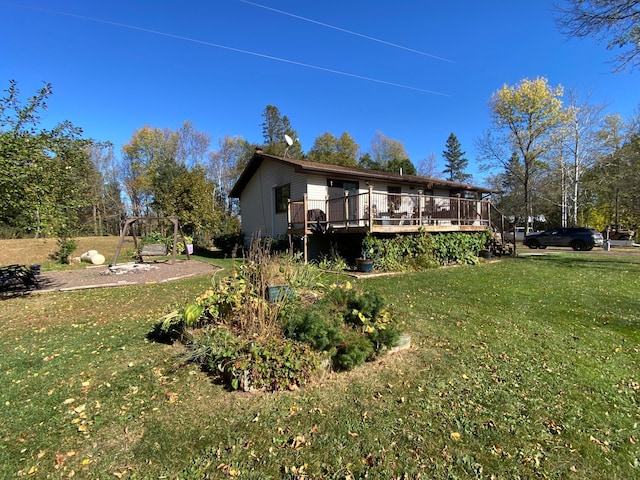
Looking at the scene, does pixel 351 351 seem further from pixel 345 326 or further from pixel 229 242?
pixel 229 242

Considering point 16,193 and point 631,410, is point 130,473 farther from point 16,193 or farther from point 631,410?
point 16,193

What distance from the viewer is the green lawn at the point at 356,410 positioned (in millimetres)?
2180

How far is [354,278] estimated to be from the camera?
8.90 metres

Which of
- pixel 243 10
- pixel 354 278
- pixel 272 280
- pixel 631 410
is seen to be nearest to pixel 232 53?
pixel 243 10

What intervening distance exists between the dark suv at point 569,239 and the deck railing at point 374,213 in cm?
933

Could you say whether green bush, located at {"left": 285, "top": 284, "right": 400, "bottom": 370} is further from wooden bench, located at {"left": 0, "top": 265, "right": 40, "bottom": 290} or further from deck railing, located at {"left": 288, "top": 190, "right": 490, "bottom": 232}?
wooden bench, located at {"left": 0, "top": 265, "right": 40, "bottom": 290}

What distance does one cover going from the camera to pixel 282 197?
15469 mm

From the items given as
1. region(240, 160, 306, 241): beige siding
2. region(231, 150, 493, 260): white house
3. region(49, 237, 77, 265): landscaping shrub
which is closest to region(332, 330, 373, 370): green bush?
region(231, 150, 493, 260): white house

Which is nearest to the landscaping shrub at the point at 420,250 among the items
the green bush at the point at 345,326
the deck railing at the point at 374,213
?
the deck railing at the point at 374,213

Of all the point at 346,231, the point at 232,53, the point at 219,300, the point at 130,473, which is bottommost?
the point at 130,473

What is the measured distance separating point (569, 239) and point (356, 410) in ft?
76.5

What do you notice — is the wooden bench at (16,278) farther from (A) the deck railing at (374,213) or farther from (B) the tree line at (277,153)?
(A) the deck railing at (374,213)

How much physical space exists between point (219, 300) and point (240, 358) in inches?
39.5

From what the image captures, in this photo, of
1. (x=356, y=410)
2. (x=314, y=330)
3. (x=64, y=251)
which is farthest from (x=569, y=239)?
(x=64, y=251)
